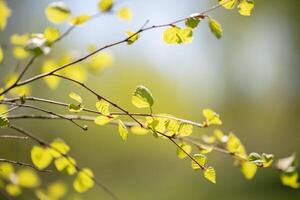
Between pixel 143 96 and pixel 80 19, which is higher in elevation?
pixel 80 19

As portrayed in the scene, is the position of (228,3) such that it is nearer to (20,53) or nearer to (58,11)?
(58,11)

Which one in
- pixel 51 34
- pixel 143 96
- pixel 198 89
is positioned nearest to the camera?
pixel 143 96

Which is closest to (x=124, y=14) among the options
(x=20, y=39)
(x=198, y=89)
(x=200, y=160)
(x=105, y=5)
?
(x=105, y=5)

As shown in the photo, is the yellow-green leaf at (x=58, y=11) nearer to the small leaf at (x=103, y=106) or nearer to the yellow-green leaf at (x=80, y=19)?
the yellow-green leaf at (x=80, y=19)

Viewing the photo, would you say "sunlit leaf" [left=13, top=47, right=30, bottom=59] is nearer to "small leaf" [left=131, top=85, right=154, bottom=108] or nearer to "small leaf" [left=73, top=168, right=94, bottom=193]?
"small leaf" [left=73, top=168, right=94, bottom=193]

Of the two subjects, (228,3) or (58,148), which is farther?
(58,148)
